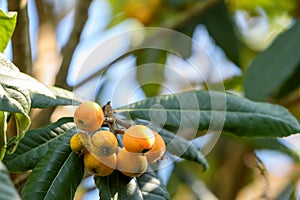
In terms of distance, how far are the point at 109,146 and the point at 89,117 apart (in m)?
0.05

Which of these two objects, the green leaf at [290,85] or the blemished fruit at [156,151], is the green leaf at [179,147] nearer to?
the blemished fruit at [156,151]

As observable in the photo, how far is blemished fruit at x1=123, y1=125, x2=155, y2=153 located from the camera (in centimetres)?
100

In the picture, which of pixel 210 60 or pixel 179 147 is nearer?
pixel 179 147

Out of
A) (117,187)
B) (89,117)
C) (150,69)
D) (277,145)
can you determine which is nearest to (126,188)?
(117,187)

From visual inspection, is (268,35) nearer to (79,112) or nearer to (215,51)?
(215,51)

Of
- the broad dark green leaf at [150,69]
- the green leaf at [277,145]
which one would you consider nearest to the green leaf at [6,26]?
the broad dark green leaf at [150,69]

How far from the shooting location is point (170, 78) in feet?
6.45

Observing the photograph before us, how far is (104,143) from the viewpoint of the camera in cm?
100

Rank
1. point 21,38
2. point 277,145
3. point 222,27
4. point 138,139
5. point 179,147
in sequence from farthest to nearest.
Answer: point 222,27
point 277,145
point 21,38
point 179,147
point 138,139

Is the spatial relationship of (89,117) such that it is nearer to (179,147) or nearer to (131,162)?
(131,162)

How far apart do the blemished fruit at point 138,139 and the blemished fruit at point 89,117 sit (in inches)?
1.8

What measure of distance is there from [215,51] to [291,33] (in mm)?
272

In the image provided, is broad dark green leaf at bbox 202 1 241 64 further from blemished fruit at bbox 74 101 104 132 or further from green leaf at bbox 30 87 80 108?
blemished fruit at bbox 74 101 104 132

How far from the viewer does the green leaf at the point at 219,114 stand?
124 cm
